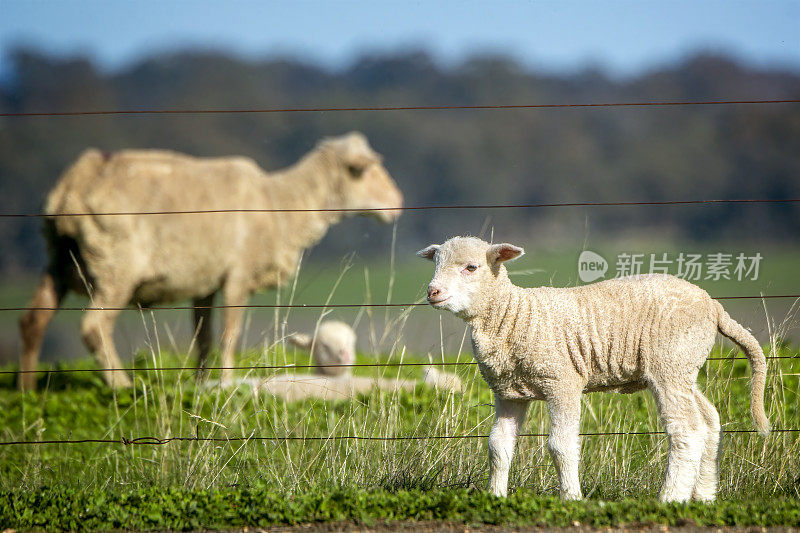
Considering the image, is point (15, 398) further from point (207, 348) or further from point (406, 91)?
point (406, 91)

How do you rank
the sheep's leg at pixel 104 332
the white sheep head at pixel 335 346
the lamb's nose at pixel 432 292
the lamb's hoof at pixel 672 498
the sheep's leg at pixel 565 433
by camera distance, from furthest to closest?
1. the sheep's leg at pixel 104 332
2. the white sheep head at pixel 335 346
3. the lamb's hoof at pixel 672 498
4. the sheep's leg at pixel 565 433
5. the lamb's nose at pixel 432 292

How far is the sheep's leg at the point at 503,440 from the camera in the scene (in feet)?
14.8

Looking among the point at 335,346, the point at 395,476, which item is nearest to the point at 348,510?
the point at 395,476

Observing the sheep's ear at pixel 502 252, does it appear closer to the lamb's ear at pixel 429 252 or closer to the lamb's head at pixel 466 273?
the lamb's head at pixel 466 273

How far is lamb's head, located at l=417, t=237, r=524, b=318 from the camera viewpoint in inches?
170

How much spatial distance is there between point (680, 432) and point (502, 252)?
3.96 ft

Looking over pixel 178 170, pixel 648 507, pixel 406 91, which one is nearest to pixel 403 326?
pixel 648 507

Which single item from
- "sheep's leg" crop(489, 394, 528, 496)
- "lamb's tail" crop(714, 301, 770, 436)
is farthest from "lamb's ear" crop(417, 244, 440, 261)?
"lamb's tail" crop(714, 301, 770, 436)

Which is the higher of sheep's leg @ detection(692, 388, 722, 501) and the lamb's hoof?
sheep's leg @ detection(692, 388, 722, 501)

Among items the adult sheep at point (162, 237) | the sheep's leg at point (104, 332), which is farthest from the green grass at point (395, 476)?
the adult sheep at point (162, 237)

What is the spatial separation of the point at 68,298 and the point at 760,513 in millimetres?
7747

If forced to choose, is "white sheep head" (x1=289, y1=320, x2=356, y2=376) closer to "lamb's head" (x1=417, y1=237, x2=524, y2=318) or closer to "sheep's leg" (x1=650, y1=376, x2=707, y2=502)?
"lamb's head" (x1=417, y1=237, x2=524, y2=318)

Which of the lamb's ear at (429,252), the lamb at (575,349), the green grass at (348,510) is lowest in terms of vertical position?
the green grass at (348,510)

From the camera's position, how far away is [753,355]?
4.66m
